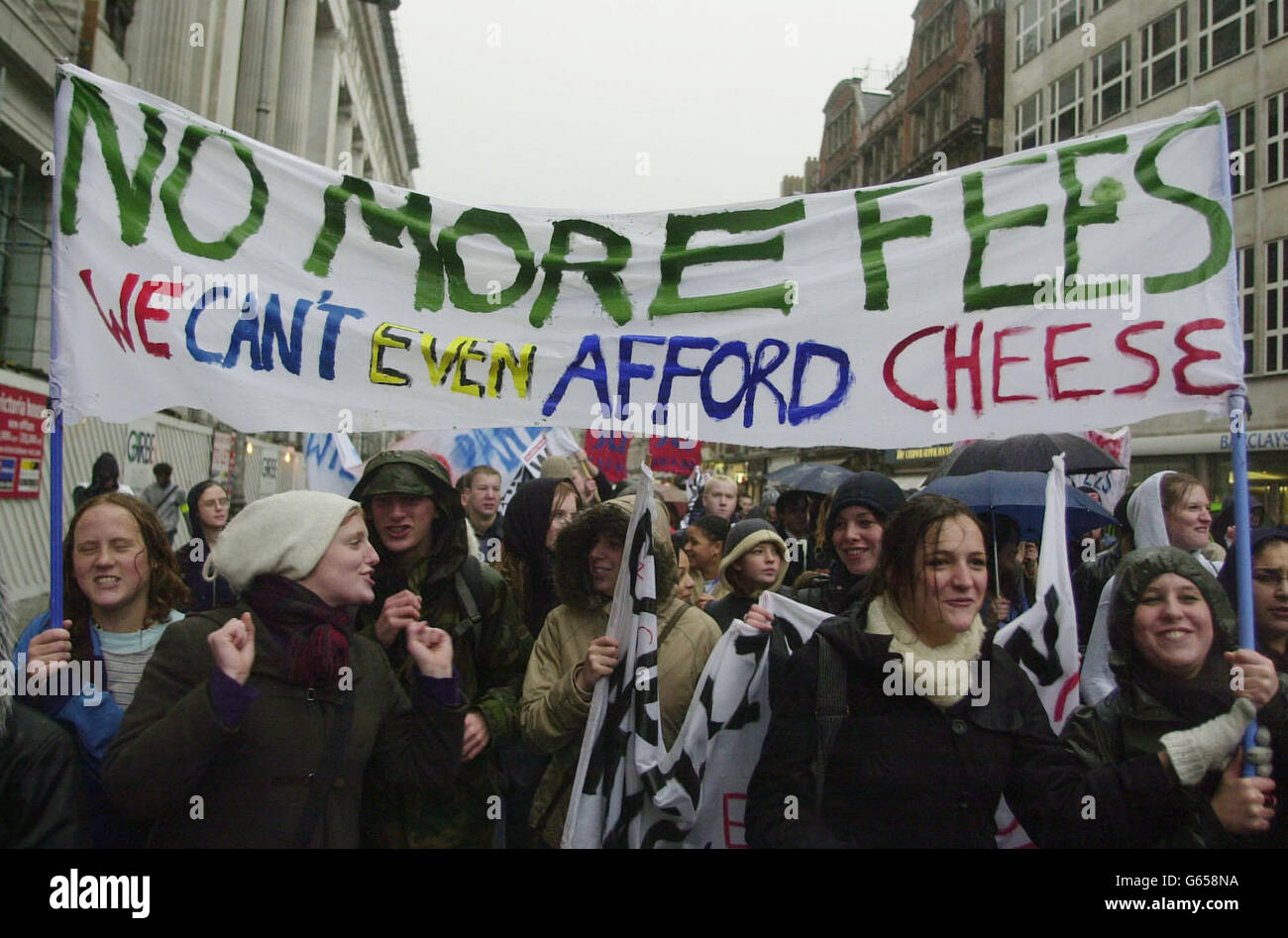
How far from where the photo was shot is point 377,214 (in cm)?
321

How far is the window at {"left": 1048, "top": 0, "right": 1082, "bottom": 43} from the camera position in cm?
2778

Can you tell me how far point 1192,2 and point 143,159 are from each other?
26666 mm

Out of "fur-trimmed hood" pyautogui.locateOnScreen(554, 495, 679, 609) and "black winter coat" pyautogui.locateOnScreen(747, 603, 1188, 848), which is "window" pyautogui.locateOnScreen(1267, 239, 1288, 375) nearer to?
"fur-trimmed hood" pyautogui.locateOnScreen(554, 495, 679, 609)

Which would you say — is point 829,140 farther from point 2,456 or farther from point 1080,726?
point 1080,726

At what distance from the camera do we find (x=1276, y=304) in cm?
2056

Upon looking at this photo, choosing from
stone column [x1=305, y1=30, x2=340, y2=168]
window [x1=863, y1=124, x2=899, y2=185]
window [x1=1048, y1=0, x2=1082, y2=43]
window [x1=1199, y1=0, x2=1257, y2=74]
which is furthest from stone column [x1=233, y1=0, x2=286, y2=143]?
window [x1=863, y1=124, x2=899, y2=185]

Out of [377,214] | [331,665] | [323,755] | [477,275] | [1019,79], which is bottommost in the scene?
[323,755]

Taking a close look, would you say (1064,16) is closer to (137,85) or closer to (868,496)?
(137,85)

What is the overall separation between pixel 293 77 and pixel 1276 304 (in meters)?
25.3

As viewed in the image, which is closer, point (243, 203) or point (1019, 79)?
point (243, 203)

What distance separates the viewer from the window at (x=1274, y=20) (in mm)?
19969

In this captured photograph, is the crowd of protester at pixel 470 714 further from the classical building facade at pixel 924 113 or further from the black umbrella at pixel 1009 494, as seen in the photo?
the classical building facade at pixel 924 113

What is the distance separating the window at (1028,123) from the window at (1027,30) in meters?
1.43
